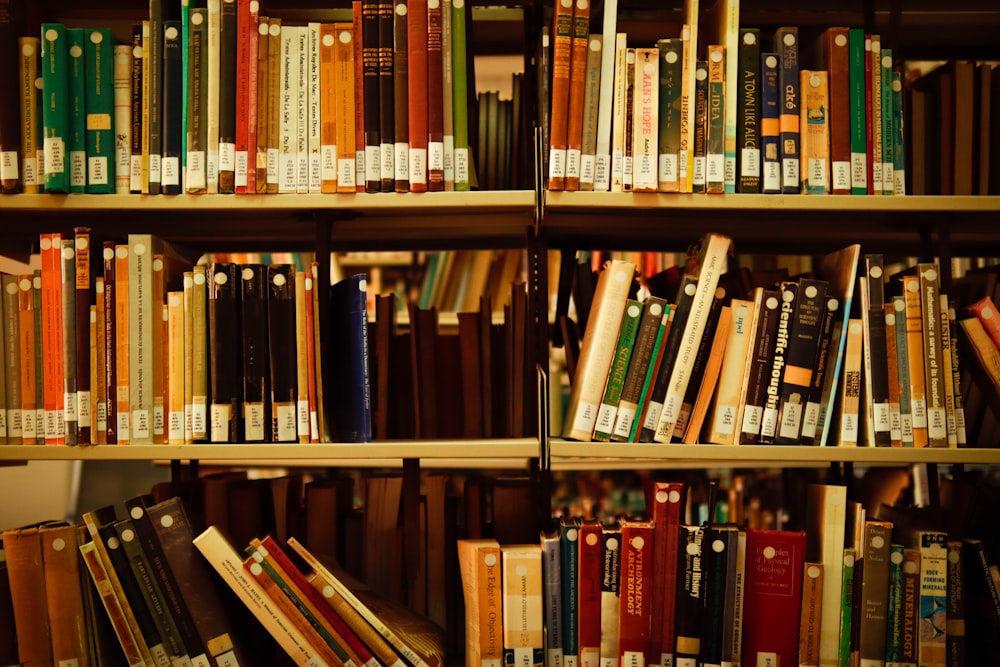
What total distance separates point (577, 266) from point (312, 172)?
552 millimetres

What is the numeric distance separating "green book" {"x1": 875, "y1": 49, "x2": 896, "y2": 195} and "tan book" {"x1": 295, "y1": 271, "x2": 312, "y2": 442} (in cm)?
104

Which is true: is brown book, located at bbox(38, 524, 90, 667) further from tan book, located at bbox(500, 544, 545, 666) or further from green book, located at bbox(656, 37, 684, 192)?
green book, located at bbox(656, 37, 684, 192)

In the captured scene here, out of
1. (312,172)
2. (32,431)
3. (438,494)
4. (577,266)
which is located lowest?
(438,494)

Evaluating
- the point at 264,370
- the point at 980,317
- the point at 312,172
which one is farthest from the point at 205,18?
the point at 980,317

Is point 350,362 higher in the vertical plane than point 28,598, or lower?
higher

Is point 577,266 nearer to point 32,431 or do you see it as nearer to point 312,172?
point 312,172

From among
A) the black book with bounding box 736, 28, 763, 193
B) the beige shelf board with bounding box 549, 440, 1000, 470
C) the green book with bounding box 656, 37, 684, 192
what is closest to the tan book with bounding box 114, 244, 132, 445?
the beige shelf board with bounding box 549, 440, 1000, 470

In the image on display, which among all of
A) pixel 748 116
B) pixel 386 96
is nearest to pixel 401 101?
pixel 386 96

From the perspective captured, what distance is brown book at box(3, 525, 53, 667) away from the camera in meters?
1.29

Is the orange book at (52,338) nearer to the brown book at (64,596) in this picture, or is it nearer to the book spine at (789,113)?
the brown book at (64,596)

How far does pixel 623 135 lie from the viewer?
1353 millimetres

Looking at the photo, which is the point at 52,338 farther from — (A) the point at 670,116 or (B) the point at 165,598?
(A) the point at 670,116

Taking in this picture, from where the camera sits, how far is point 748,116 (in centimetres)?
137

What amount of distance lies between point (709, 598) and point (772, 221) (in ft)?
2.38
